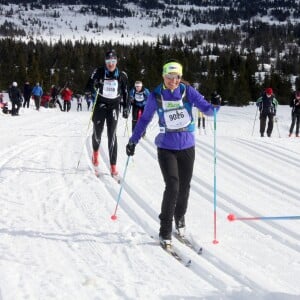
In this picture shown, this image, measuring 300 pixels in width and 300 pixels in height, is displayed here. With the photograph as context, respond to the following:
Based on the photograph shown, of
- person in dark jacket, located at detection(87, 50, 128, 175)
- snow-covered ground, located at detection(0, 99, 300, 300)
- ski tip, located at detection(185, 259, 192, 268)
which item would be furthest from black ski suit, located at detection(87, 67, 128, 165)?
ski tip, located at detection(185, 259, 192, 268)

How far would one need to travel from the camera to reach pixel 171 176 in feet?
15.6

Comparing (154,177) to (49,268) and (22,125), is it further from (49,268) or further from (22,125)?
(22,125)

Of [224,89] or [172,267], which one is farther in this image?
[224,89]

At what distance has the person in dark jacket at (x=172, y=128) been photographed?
479 cm

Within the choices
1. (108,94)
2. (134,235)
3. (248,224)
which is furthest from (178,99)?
(108,94)

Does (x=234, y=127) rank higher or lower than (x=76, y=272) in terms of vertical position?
lower

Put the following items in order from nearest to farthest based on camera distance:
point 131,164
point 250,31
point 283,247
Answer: point 283,247
point 131,164
point 250,31

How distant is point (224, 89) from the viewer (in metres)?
61.2

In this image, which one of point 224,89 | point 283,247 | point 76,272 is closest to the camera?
point 76,272

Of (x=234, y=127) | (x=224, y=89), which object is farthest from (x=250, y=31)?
(x=234, y=127)

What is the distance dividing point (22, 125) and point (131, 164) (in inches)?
383

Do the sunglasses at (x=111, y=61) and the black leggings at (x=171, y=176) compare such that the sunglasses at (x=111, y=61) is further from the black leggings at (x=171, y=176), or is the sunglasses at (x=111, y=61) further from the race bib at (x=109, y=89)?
A: the black leggings at (x=171, y=176)

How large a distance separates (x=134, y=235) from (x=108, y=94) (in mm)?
3397

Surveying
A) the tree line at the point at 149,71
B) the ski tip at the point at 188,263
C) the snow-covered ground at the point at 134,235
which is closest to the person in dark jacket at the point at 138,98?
the snow-covered ground at the point at 134,235
